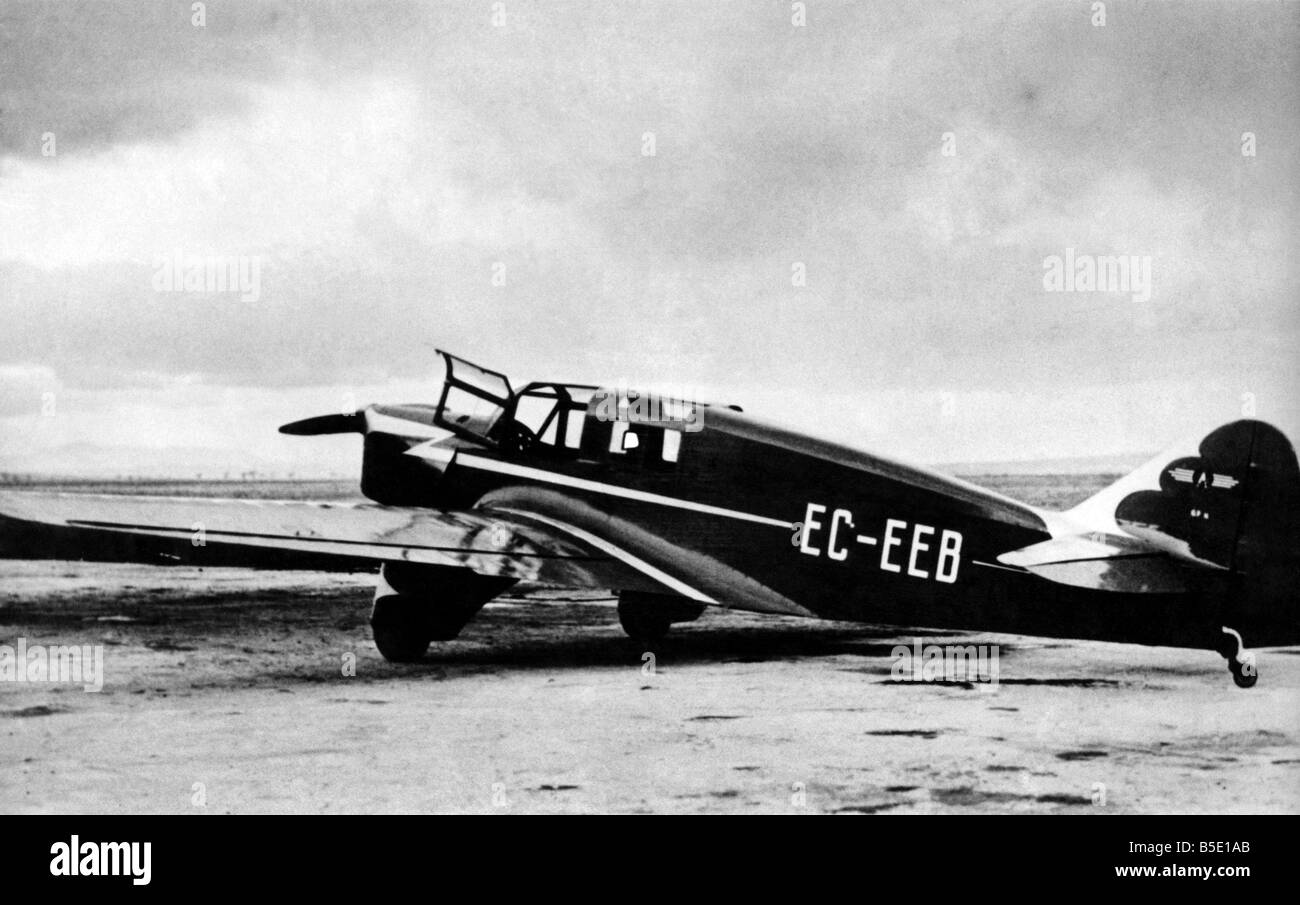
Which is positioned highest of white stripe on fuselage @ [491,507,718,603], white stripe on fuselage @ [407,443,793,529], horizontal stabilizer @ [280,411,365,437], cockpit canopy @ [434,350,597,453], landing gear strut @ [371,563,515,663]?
cockpit canopy @ [434,350,597,453]

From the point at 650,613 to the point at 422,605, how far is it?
6.82ft

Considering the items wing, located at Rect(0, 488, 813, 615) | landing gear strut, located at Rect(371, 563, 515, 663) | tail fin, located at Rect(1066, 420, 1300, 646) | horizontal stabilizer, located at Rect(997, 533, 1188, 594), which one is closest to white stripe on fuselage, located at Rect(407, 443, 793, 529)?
wing, located at Rect(0, 488, 813, 615)

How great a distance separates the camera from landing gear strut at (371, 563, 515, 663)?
950 centimetres

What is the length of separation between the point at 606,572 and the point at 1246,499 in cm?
452

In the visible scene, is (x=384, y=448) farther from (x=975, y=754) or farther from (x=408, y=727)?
(x=975, y=754)

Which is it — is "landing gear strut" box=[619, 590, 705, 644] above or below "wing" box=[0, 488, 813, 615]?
below

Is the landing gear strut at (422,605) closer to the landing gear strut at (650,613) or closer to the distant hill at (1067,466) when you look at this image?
the landing gear strut at (650,613)

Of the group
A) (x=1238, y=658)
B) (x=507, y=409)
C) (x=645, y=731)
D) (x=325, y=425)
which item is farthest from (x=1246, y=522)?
(x=325, y=425)

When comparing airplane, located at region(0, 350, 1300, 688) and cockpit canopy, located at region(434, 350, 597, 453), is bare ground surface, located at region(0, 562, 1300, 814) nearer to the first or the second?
airplane, located at region(0, 350, 1300, 688)

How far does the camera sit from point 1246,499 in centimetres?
750

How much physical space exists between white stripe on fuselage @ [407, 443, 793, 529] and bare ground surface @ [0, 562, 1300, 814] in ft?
4.08

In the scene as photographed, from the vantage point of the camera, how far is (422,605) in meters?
9.55
